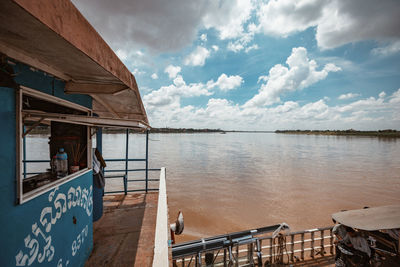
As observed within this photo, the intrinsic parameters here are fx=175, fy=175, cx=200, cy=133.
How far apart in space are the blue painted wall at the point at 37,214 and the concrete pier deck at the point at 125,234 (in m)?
0.55

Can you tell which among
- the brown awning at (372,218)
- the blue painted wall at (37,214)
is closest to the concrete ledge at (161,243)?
the blue painted wall at (37,214)

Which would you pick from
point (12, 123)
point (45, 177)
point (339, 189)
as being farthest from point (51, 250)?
point (339, 189)

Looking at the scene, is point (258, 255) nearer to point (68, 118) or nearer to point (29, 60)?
point (68, 118)

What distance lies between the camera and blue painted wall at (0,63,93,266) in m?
1.49

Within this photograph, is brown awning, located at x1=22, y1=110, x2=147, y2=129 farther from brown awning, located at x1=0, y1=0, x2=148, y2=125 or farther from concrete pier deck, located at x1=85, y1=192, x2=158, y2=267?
concrete pier deck, located at x1=85, y1=192, x2=158, y2=267

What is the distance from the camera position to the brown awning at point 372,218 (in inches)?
208

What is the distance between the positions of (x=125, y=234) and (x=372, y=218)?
7.71 metres

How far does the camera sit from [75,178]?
2.83m

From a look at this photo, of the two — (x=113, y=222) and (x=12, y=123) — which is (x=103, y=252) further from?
(x=12, y=123)

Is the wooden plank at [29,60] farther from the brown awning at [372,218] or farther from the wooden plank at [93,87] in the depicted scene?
the brown awning at [372,218]

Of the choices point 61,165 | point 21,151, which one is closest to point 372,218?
point 61,165

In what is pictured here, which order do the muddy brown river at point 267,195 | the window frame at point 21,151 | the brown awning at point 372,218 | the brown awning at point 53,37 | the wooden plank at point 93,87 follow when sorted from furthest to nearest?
1. the muddy brown river at point 267,195
2. the brown awning at point 372,218
3. the wooden plank at point 93,87
4. the window frame at point 21,151
5. the brown awning at point 53,37

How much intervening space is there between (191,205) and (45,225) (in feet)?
44.3

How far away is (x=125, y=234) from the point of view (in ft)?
13.7
